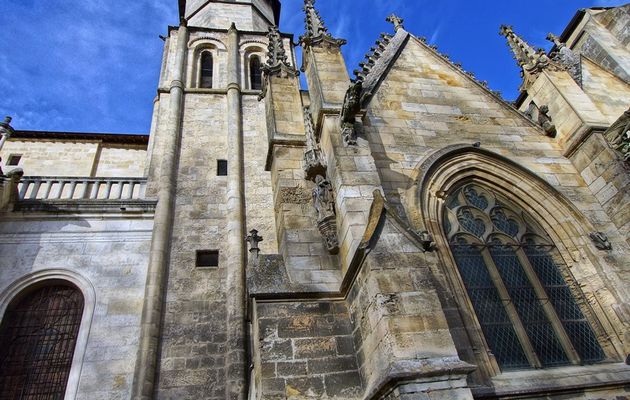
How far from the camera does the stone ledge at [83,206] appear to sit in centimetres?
841

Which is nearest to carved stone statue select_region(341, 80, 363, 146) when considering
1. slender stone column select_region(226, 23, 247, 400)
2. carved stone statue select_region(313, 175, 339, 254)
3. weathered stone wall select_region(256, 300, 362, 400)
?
carved stone statue select_region(313, 175, 339, 254)

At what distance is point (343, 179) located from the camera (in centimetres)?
526

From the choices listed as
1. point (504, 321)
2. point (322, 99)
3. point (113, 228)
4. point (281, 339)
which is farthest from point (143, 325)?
point (504, 321)

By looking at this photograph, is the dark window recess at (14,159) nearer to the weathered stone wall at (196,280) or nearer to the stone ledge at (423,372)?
the weathered stone wall at (196,280)

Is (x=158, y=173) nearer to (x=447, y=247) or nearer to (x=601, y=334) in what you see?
(x=447, y=247)

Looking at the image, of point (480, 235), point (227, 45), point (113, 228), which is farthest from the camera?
point (227, 45)

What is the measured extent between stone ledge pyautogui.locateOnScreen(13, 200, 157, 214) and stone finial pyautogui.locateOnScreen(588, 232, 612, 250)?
844 cm

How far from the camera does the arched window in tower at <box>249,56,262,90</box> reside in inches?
567

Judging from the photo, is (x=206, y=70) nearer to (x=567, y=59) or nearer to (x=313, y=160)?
(x=313, y=160)

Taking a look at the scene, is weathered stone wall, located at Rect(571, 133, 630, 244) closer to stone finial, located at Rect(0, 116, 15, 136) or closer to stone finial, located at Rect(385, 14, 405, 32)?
stone finial, located at Rect(385, 14, 405, 32)

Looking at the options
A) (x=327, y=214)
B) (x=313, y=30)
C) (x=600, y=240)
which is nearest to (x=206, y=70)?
(x=313, y=30)

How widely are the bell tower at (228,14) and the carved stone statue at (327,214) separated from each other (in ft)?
43.8

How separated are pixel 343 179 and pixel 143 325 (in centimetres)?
464

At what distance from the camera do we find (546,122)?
7.53 m
